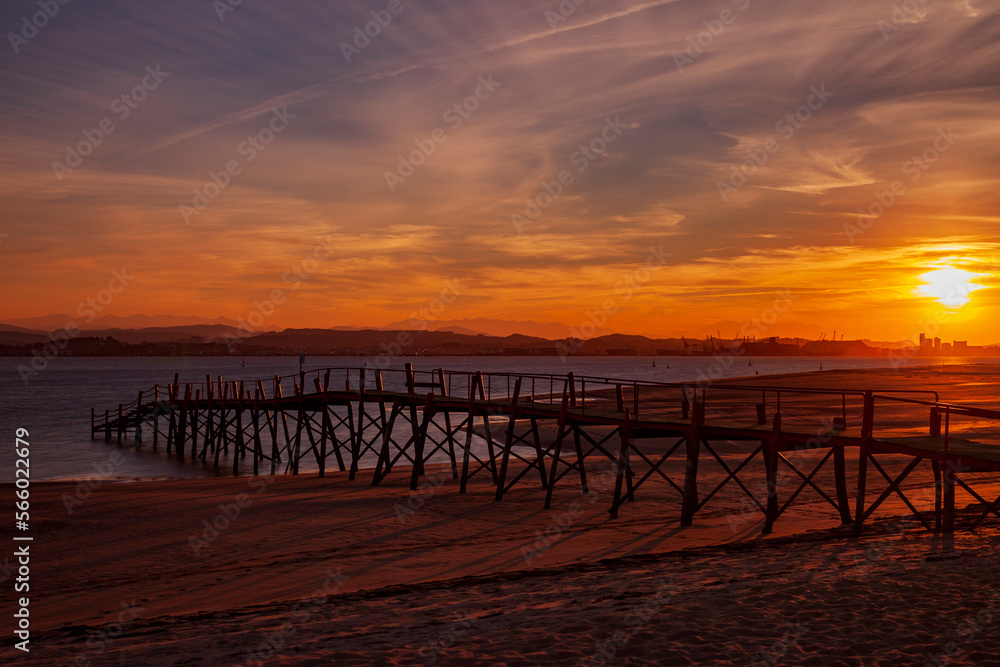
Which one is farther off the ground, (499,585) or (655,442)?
(499,585)

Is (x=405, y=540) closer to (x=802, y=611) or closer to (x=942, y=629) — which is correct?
(x=802, y=611)

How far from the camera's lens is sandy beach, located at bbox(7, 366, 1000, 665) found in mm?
7188

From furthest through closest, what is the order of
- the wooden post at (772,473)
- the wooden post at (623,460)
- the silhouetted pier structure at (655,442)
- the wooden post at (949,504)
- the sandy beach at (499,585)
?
1. the wooden post at (623,460)
2. the wooden post at (772,473)
3. the silhouetted pier structure at (655,442)
4. the wooden post at (949,504)
5. the sandy beach at (499,585)

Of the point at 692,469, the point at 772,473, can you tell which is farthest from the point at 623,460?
the point at 772,473

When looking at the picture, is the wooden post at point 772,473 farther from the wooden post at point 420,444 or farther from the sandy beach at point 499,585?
the wooden post at point 420,444

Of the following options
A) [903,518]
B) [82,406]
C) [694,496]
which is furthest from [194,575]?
[82,406]

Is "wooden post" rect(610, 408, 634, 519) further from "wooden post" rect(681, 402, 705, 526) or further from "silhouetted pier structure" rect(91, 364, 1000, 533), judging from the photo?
"wooden post" rect(681, 402, 705, 526)

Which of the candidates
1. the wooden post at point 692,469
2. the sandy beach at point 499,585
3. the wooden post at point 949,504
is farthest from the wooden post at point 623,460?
the wooden post at point 949,504

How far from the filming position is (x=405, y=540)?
1495 cm

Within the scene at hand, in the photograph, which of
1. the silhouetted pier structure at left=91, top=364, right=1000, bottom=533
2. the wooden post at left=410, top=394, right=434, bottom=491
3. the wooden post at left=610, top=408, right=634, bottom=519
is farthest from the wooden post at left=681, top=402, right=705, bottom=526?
the wooden post at left=410, top=394, right=434, bottom=491

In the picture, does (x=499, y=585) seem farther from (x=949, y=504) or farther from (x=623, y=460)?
(x=623, y=460)

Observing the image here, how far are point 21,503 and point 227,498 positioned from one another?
5.26 metres

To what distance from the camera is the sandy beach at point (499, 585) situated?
719 centimetres

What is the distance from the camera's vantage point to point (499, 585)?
33.9ft
